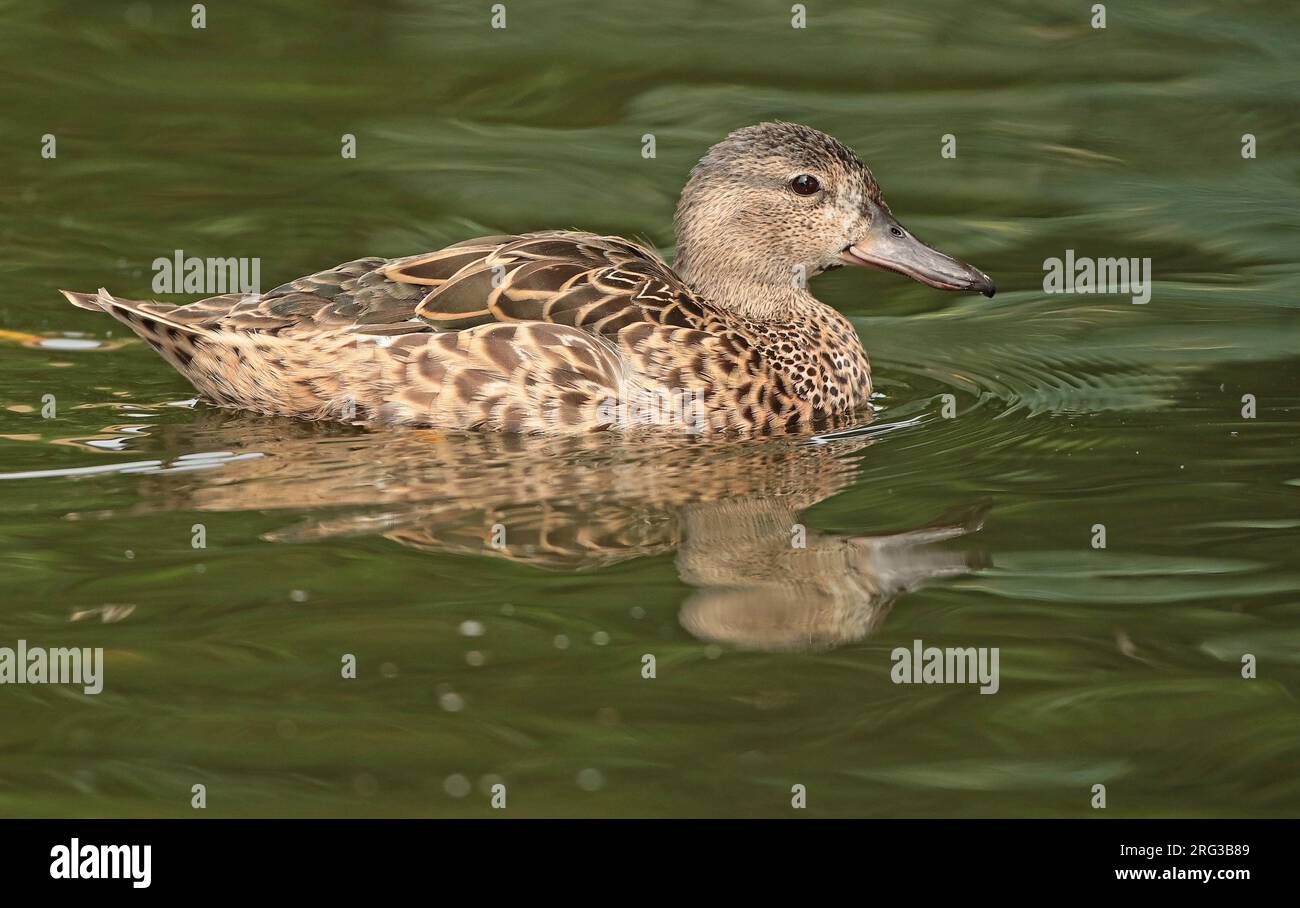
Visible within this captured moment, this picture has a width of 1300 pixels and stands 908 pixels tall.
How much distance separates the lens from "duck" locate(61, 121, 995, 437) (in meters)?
9.45

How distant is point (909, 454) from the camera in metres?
9.27

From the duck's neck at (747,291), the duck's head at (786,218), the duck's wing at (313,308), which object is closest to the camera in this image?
the duck's wing at (313,308)

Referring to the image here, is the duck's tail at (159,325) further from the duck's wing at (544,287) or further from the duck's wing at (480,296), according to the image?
the duck's wing at (544,287)

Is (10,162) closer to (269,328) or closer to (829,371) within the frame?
(269,328)

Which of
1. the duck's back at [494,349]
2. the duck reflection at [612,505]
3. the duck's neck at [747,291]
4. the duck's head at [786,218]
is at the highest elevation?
the duck's head at [786,218]

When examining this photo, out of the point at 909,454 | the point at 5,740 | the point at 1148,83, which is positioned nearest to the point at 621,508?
the point at 909,454

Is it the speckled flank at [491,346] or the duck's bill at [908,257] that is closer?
the speckled flank at [491,346]

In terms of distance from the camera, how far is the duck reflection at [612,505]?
24.1ft

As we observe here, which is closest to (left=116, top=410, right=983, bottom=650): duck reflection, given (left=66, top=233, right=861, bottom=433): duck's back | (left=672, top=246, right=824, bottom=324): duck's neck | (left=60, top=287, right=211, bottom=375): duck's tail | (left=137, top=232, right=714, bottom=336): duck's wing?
(left=66, top=233, right=861, bottom=433): duck's back

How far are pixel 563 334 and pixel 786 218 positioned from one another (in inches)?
60.5

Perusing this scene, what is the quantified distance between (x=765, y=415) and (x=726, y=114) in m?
4.97

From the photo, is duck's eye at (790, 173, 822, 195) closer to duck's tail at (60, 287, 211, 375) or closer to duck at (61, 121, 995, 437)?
duck at (61, 121, 995, 437)

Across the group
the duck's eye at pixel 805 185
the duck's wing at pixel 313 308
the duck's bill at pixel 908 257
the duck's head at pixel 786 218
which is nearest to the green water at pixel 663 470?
the duck's wing at pixel 313 308

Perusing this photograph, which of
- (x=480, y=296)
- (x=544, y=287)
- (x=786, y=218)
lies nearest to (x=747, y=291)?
(x=786, y=218)
